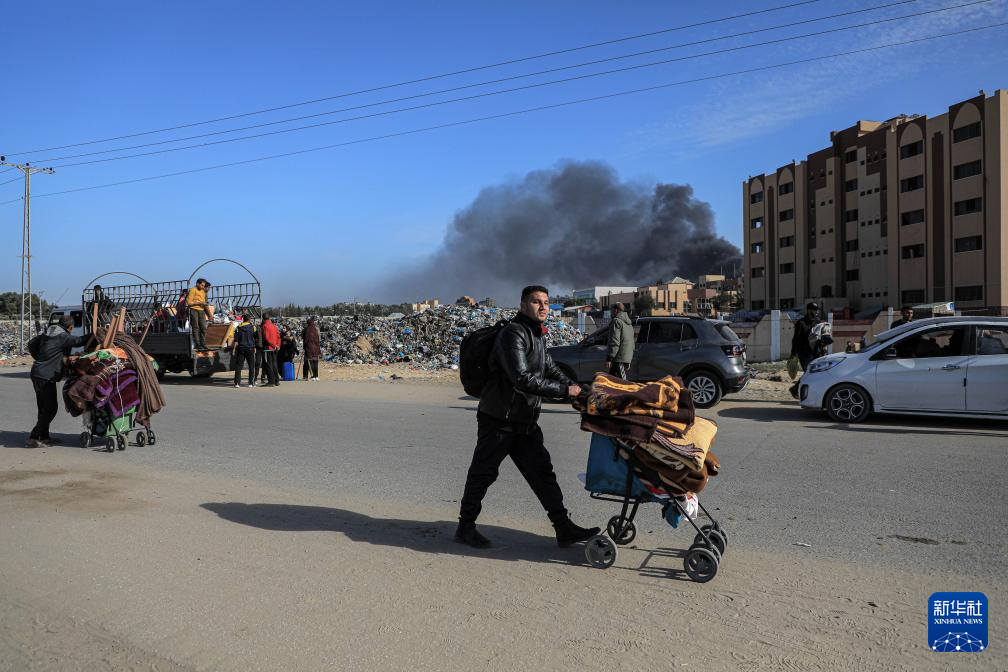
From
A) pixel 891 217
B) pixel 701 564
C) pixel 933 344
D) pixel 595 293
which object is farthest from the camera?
pixel 595 293

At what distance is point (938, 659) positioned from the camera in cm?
344

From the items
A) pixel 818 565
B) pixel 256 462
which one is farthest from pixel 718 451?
pixel 256 462

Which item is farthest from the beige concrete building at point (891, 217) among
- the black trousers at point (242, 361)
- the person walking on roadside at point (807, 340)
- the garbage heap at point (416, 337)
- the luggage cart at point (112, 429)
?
the luggage cart at point (112, 429)

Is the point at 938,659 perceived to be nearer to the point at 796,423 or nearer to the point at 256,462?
the point at 256,462

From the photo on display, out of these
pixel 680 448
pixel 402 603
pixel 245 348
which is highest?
pixel 245 348

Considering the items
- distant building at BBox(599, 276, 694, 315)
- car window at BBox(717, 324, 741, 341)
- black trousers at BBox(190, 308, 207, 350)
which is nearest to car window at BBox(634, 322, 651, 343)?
car window at BBox(717, 324, 741, 341)

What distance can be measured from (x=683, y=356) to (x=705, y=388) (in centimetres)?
68

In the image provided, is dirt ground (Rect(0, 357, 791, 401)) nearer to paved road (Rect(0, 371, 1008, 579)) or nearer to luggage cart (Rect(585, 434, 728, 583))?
paved road (Rect(0, 371, 1008, 579))

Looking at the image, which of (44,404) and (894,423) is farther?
(894,423)

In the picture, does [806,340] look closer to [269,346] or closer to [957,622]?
[957,622]

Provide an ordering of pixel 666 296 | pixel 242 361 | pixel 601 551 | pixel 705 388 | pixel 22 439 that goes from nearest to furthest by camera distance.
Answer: pixel 601 551 → pixel 22 439 → pixel 705 388 → pixel 242 361 → pixel 666 296

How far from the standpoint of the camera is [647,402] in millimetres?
4453

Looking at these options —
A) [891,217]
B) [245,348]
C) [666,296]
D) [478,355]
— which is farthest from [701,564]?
[666,296]

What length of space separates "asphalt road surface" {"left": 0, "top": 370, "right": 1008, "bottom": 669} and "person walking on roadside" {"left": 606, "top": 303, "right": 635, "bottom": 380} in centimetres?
116
